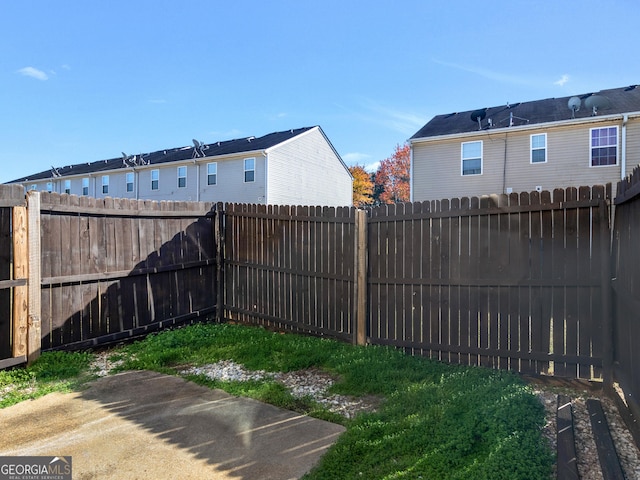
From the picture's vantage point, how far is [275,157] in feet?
60.2

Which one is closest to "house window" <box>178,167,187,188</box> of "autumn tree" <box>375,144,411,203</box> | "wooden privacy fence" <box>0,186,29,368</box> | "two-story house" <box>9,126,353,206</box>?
"two-story house" <box>9,126,353,206</box>

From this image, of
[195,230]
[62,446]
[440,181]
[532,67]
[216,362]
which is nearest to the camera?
[62,446]

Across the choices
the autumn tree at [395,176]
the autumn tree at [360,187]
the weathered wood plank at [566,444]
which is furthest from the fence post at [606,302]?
the autumn tree at [395,176]

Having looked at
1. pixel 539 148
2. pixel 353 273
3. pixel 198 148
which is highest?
pixel 198 148

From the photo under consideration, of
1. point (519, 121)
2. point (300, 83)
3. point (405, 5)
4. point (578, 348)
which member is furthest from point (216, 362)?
point (300, 83)

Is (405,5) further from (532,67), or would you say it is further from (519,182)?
(519,182)

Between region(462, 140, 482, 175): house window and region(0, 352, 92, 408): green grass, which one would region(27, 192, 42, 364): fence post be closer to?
region(0, 352, 92, 408): green grass

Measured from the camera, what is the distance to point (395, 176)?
35.6 metres

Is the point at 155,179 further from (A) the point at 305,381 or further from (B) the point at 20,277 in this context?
(A) the point at 305,381

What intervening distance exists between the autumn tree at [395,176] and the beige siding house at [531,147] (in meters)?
19.5

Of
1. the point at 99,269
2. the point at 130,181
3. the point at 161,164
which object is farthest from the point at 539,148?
the point at 130,181

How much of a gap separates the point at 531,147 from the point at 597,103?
2.29 meters

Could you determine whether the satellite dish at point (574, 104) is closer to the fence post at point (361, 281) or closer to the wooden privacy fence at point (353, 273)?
the wooden privacy fence at point (353, 273)

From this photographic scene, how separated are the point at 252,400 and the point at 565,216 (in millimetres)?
3474
